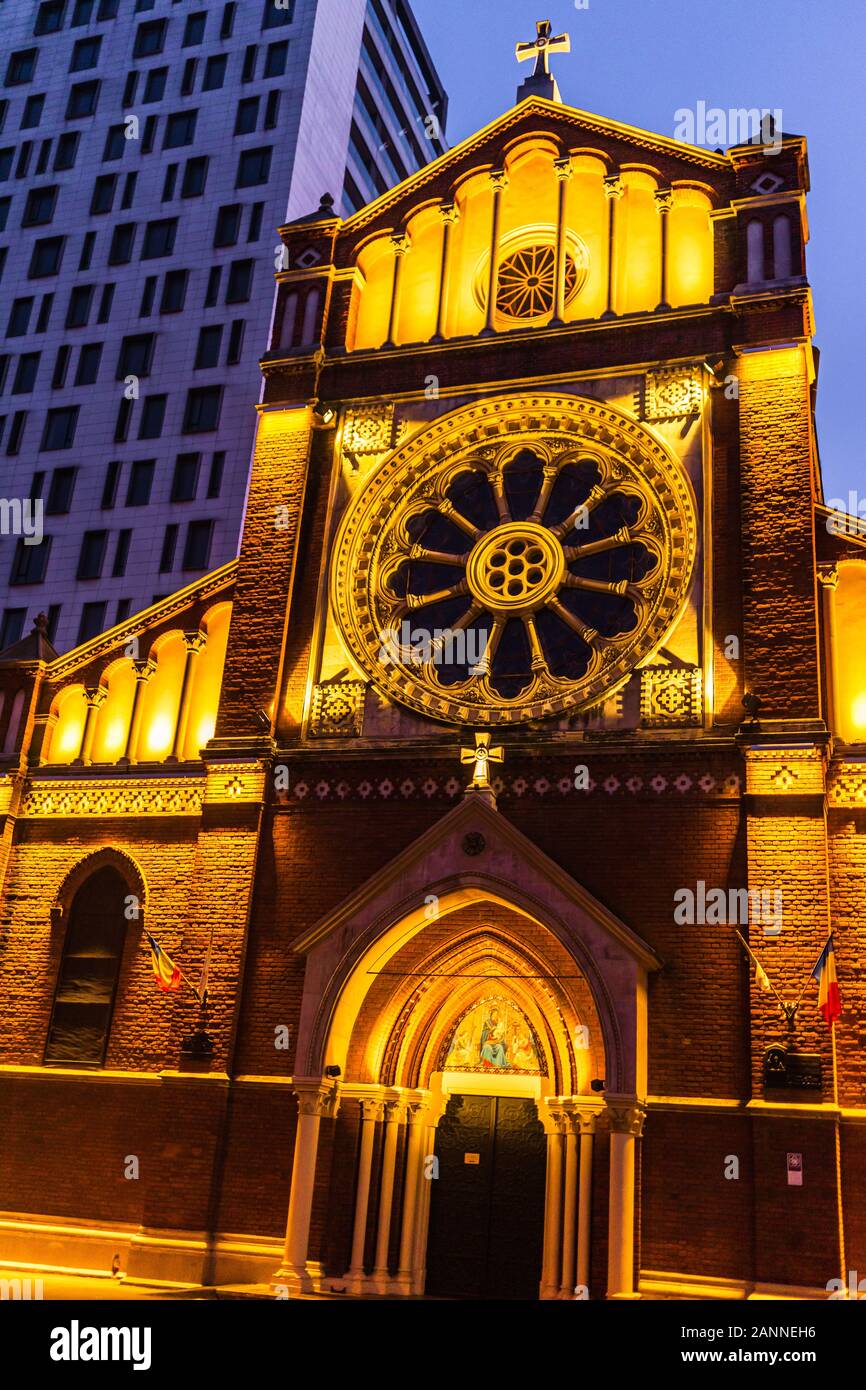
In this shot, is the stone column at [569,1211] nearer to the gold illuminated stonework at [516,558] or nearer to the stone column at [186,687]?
the gold illuminated stonework at [516,558]

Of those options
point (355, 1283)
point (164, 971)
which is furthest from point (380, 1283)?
point (164, 971)

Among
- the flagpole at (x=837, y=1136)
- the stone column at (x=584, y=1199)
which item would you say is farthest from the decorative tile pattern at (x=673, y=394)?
the stone column at (x=584, y=1199)

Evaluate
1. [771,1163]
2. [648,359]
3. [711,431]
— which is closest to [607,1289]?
[771,1163]

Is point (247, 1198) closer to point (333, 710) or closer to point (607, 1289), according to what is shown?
point (607, 1289)

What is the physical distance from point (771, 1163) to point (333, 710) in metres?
8.29

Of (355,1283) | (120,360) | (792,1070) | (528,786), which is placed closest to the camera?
(792,1070)

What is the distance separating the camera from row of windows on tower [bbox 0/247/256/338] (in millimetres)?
39906

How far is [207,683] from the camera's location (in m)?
20.1

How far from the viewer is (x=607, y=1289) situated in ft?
47.7

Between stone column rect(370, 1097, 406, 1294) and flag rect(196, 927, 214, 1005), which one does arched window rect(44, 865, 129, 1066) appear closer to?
flag rect(196, 927, 214, 1005)

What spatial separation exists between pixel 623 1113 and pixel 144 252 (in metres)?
34.7

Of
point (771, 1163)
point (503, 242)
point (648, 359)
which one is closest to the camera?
point (771, 1163)

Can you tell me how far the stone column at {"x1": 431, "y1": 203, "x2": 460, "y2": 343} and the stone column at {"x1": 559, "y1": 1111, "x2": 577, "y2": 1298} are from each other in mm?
11852

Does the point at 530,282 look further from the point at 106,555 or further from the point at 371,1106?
the point at 106,555
